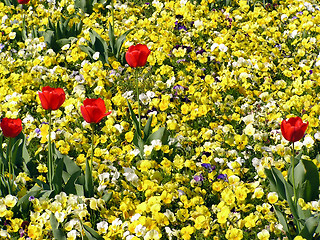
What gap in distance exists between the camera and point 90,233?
2.52 meters

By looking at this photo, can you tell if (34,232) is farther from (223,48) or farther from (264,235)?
(223,48)

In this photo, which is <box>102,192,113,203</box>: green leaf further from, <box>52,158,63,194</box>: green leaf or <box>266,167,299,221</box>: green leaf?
<box>266,167,299,221</box>: green leaf

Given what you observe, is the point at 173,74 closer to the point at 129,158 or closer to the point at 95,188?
the point at 129,158

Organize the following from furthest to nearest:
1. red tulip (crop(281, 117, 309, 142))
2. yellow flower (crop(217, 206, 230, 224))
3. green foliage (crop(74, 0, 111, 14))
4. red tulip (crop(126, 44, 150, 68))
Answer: green foliage (crop(74, 0, 111, 14)) < red tulip (crop(126, 44, 150, 68)) < yellow flower (crop(217, 206, 230, 224)) < red tulip (crop(281, 117, 309, 142))

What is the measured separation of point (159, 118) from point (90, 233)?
48.3 inches

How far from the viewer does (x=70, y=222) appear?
8.73 ft

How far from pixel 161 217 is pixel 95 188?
54cm

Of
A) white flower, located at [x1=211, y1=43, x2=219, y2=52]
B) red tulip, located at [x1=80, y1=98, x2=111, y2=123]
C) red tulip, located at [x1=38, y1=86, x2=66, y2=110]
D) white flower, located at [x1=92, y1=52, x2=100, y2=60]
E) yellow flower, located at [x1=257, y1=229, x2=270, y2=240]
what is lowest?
yellow flower, located at [x1=257, y1=229, x2=270, y2=240]

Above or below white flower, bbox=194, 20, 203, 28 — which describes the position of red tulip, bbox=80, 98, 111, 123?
above

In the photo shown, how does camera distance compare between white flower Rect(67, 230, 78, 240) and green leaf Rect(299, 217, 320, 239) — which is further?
white flower Rect(67, 230, 78, 240)

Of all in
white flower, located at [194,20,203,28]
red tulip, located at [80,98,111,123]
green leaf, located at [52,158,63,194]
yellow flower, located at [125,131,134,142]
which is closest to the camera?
red tulip, located at [80,98,111,123]

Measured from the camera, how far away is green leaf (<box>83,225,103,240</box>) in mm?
2490

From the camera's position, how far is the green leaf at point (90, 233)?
2.49 m

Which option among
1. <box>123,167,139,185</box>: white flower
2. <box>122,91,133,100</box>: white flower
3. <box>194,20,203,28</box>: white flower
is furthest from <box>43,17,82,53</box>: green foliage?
<box>123,167,139,185</box>: white flower
